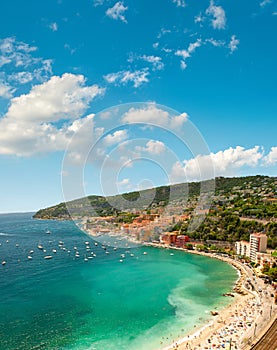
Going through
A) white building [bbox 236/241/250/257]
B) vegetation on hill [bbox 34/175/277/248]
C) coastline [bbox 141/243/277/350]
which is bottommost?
coastline [bbox 141/243/277/350]

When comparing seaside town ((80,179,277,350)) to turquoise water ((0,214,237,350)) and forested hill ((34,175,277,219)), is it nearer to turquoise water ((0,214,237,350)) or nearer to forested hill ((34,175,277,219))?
forested hill ((34,175,277,219))

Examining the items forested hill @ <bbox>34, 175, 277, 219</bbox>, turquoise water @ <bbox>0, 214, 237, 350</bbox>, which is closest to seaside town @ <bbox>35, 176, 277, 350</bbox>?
forested hill @ <bbox>34, 175, 277, 219</bbox>

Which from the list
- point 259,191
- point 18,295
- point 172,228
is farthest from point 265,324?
point 259,191

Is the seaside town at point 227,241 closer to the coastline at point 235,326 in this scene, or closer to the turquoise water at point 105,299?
the coastline at point 235,326

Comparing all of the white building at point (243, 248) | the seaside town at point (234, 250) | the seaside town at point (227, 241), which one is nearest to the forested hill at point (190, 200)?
the seaside town at point (227, 241)

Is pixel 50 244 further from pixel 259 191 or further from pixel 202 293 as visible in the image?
pixel 259 191

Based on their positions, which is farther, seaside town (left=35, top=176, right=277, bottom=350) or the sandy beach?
seaside town (left=35, top=176, right=277, bottom=350)

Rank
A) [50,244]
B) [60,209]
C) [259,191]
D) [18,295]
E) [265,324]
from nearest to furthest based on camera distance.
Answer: [265,324] → [18,295] → [50,244] → [259,191] → [60,209]
